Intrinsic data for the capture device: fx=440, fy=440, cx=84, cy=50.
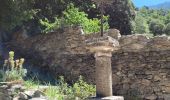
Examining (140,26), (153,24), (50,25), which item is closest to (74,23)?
(50,25)

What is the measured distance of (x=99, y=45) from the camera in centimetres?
878

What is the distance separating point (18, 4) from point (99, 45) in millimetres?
7050

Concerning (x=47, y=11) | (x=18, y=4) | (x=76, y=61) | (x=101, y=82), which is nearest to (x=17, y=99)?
(x=101, y=82)

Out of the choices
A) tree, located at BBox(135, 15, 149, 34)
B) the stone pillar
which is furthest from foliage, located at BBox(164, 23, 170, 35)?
the stone pillar

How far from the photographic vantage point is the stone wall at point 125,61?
41.4 feet

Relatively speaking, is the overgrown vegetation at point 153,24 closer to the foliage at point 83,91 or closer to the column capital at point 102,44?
the foliage at point 83,91

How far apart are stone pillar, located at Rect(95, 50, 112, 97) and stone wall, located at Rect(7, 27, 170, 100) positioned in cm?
383

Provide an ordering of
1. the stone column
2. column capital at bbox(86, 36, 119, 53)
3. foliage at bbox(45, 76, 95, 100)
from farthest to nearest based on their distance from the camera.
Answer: foliage at bbox(45, 76, 95, 100) < the stone column < column capital at bbox(86, 36, 119, 53)

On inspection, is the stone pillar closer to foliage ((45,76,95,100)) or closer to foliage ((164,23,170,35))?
foliage ((45,76,95,100))

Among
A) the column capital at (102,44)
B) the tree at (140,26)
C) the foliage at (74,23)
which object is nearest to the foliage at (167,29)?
the tree at (140,26)

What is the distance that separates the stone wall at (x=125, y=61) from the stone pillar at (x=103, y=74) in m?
3.83

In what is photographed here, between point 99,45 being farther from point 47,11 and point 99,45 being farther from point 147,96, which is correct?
point 47,11

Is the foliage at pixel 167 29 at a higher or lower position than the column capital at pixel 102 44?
higher

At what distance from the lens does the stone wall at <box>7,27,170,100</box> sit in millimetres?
12625
